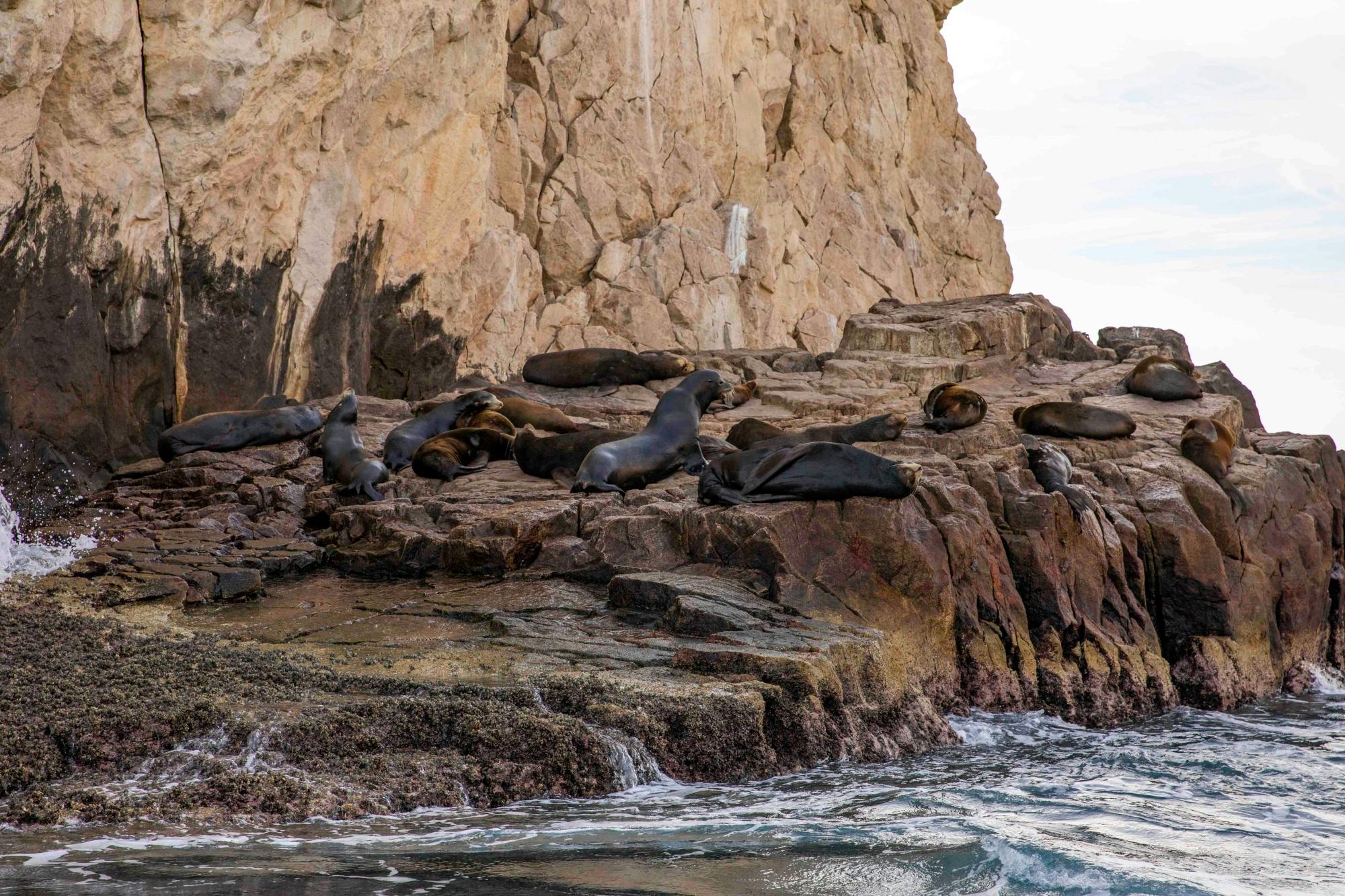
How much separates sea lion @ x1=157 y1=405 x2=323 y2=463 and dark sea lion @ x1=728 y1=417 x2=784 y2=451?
4.53 meters

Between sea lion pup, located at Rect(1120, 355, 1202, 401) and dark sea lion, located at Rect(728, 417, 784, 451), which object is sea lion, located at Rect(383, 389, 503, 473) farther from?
sea lion pup, located at Rect(1120, 355, 1202, 401)

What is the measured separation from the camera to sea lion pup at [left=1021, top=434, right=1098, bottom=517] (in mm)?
10070

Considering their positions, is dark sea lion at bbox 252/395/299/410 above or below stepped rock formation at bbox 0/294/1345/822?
above

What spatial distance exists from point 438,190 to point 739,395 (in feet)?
20.8

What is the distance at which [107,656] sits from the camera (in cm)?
642

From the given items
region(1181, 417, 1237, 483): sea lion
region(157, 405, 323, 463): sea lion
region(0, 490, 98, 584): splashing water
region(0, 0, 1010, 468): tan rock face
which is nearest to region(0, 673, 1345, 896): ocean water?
region(1181, 417, 1237, 483): sea lion

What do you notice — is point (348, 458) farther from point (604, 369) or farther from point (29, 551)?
point (604, 369)

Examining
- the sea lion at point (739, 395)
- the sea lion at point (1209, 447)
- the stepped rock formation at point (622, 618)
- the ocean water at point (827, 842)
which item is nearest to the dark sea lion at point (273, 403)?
the stepped rock formation at point (622, 618)

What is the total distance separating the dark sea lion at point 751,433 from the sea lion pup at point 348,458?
3.38 meters

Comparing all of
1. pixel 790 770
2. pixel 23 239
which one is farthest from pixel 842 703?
pixel 23 239

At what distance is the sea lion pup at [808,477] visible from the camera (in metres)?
8.72

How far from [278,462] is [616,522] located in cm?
499

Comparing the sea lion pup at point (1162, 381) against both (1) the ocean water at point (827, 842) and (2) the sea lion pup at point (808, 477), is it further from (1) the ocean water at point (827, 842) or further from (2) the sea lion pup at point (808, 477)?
(1) the ocean water at point (827, 842)

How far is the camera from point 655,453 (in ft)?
35.2
